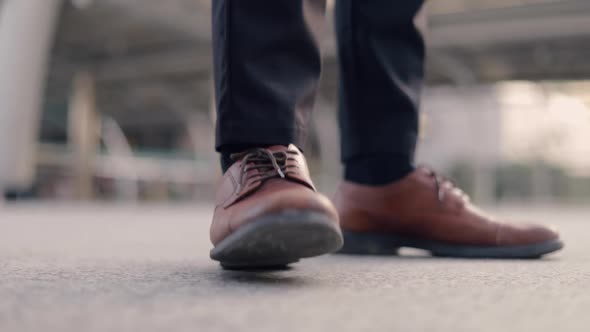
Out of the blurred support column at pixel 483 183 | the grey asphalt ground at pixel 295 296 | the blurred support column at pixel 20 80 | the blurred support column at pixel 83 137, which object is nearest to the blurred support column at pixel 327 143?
the blurred support column at pixel 483 183

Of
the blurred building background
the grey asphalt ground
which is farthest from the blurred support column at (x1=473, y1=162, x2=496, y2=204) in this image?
the grey asphalt ground

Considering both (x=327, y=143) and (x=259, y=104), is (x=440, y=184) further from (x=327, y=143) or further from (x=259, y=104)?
(x=327, y=143)

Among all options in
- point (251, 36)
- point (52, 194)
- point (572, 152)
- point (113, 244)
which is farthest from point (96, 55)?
point (251, 36)

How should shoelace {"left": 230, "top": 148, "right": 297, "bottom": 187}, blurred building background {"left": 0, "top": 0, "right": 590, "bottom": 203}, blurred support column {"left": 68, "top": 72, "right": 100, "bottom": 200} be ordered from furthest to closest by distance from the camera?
blurred support column {"left": 68, "top": 72, "right": 100, "bottom": 200}
blurred building background {"left": 0, "top": 0, "right": 590, "bottom": 203}
shoelace {"left": 230, "top": 148, "right": 297, "bottom": 187}

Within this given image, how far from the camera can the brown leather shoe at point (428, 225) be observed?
120 centimetres

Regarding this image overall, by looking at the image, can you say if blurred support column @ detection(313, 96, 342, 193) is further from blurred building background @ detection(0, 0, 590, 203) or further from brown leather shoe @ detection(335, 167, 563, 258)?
brown leather shoe @ detection(335, 167, 563, 258)

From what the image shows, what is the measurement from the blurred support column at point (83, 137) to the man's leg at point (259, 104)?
11.4 m

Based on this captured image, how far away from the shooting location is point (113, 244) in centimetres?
157

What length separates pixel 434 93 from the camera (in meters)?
12.8

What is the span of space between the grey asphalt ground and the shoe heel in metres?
0.17

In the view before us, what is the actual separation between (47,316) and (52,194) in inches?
479

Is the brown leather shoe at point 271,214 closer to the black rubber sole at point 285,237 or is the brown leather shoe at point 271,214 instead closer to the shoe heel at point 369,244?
the black rubber sole at point 285,237

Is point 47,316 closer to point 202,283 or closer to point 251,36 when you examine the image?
point 202,283

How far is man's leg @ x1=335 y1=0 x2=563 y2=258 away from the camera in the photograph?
121cm
